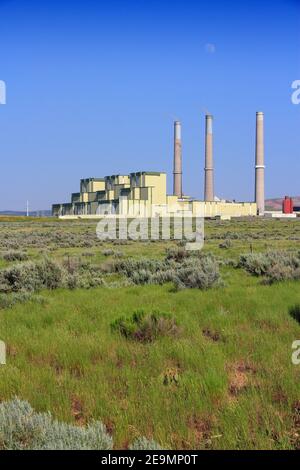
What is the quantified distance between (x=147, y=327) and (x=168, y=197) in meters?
106

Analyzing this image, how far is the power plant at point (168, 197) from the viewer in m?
107

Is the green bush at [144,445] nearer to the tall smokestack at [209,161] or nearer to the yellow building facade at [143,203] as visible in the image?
the yellow building facade at [143,203]

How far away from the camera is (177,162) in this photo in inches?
4690

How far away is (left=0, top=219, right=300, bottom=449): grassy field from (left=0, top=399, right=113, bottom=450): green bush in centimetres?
30

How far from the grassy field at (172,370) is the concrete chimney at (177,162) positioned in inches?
4381

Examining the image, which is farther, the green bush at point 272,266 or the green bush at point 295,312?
the green bush at point 272,266

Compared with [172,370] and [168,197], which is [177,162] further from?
[172,370]

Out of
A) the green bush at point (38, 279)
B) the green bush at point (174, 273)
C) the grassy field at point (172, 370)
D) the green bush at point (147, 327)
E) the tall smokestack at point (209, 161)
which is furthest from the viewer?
the tall smokestack at point (209, 161)

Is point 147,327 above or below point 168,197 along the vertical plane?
below

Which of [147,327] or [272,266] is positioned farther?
[272,266]

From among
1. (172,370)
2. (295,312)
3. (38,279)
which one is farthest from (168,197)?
(172,370)

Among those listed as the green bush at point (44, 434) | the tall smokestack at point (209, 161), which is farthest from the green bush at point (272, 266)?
the tall smokestack at point (209, 161)

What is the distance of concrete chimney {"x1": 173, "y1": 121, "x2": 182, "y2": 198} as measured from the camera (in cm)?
11912

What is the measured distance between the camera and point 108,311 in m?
8.35
